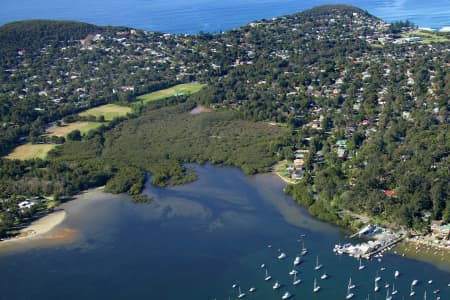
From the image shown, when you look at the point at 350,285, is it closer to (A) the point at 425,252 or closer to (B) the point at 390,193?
(A) the point at 425,252

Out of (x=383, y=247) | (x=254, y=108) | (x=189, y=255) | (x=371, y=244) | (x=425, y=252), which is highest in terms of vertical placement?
(x=254, y=108)

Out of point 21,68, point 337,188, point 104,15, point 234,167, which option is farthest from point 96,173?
point 104,15

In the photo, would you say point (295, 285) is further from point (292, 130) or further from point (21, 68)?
point (21, 68)

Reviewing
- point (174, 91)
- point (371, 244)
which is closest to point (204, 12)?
point (174, 91)

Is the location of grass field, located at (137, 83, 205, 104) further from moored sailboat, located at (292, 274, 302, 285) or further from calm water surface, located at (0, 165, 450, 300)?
moored sailboat, located at (292, 274, 302, 285)

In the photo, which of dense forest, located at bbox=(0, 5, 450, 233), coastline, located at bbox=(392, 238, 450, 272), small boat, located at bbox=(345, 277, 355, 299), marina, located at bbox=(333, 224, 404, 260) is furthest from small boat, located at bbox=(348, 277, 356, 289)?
dense forest, located at bbox=(0, 5, 450, 233)

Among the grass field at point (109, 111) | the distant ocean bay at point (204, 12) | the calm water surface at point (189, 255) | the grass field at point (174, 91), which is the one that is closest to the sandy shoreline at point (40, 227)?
the calm water surface at point (189, 255)

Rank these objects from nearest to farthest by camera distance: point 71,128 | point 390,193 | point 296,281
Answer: point 296,281, point 390,193, point 71,128

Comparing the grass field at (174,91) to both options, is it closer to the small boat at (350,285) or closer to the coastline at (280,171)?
the coastline at (280,171)
